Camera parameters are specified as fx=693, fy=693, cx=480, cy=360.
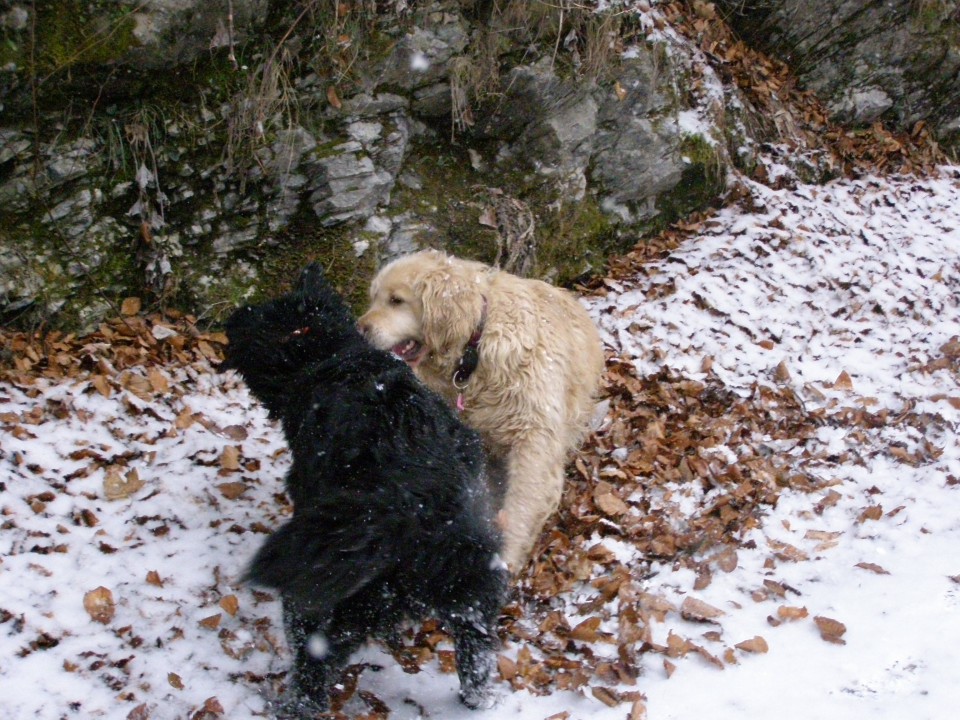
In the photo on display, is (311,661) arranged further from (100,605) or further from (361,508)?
(100,605)

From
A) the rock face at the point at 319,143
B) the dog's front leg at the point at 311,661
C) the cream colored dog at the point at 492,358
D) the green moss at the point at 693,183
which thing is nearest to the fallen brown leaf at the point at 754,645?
the cream colored dog at the point at 492,358

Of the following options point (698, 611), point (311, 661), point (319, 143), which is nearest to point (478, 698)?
point (311, 661)

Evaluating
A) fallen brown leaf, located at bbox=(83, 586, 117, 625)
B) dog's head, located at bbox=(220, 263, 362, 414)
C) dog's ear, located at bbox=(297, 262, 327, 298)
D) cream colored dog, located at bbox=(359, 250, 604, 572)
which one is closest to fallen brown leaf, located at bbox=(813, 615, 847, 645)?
cream colored dog, located at bbox=(359, 250, 604, 572)

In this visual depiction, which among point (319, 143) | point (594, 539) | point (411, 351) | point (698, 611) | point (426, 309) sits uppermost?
point (319, 143)

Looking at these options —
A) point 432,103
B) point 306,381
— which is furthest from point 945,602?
point 432,103

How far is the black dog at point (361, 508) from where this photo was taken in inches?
92.1

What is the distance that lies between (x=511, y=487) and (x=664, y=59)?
5.19 m

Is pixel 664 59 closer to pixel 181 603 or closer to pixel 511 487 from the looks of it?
pixel 511 487

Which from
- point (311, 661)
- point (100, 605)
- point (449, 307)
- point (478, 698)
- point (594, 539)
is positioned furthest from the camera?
point (594, 539)

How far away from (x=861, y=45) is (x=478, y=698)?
905cm

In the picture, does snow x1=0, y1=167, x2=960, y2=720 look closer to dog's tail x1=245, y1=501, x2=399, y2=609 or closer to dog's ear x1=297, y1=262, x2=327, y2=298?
dog's tail x1=245, y1=501, x2=399, y2=609

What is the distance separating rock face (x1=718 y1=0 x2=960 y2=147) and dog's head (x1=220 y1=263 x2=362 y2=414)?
24.0ft

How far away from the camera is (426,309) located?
3.82 metres

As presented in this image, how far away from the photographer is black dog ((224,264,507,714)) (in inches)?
92.1
